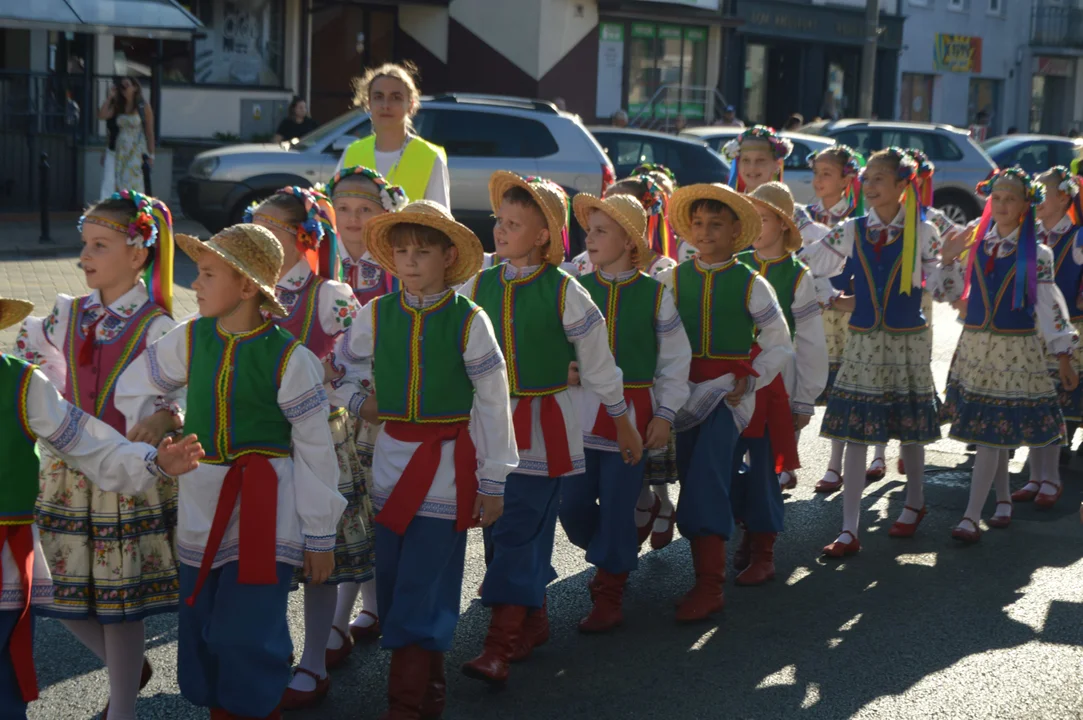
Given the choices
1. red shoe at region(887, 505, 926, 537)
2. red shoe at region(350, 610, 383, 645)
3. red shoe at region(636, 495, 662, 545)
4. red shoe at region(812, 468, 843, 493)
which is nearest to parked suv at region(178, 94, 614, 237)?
red shoe at region(812, 468, 843, 493)

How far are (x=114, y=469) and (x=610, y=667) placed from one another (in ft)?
6.95

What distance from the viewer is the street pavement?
4762mm

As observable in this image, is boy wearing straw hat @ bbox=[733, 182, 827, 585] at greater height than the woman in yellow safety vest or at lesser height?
lesser

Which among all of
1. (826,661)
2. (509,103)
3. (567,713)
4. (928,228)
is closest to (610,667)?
(567,713)

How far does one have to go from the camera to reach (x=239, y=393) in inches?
158

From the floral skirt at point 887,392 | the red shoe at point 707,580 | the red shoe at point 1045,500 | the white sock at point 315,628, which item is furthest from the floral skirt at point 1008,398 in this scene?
the white sock at point 315,628

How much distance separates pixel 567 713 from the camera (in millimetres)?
4684

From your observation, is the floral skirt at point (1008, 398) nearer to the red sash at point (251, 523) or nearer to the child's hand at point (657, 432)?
the child's hand at point (657, 432)

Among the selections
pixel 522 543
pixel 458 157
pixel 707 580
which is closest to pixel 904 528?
pixel 707 580

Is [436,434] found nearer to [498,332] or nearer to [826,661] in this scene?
[498,332]

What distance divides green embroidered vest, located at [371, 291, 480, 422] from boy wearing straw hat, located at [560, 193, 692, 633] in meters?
1.06

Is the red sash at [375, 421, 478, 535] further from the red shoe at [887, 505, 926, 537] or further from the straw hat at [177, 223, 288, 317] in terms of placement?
the red shoe at [887, 505, 926, 537]

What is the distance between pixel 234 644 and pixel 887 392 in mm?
4068

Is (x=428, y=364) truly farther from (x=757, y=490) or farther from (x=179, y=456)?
(x=757, y=490)
